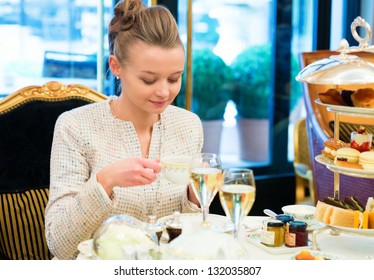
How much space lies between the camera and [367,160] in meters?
1.88

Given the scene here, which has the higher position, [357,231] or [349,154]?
[349,154]

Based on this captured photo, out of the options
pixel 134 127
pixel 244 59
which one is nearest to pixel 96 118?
pixel 134 127

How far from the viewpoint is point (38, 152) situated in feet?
8.05

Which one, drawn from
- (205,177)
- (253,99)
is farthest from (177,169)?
(253,99)

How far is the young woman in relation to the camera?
6.28ft

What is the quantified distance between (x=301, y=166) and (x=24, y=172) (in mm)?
2076

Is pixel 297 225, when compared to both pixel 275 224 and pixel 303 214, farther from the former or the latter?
pixel 303 214

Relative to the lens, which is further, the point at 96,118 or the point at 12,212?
the point at 12,212

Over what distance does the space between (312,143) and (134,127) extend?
1543 millimetres

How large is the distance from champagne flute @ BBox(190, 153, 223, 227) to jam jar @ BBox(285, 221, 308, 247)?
1.05 ft

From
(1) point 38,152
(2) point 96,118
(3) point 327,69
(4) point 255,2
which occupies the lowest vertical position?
(1) point 38,152

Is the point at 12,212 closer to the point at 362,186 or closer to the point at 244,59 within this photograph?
the point at 362,186

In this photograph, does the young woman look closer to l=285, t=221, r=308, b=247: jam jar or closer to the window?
l=285, t=221, r=308, b=247: jam jar

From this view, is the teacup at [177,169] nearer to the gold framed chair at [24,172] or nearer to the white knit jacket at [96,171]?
the white knit jacket at [96,171]
